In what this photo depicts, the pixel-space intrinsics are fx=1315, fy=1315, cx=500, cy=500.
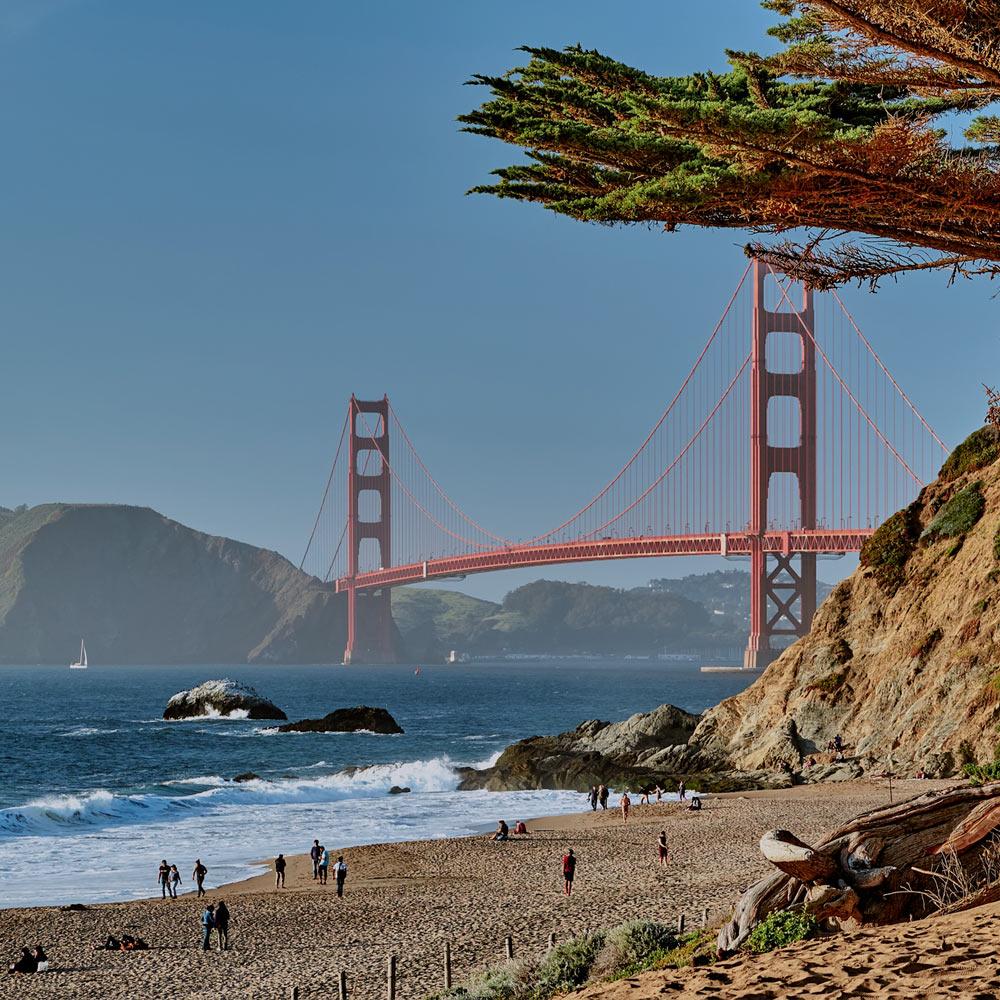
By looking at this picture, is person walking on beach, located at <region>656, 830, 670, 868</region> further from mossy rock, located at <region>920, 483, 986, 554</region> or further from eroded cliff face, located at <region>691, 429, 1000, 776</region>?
mossy rock, located at <region>920, 483, 986, 554</region>

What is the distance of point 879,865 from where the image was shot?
945 cm

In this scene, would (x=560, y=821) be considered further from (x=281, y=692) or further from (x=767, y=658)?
(x=281, y=692)

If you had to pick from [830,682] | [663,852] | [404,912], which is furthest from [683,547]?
[404,912]

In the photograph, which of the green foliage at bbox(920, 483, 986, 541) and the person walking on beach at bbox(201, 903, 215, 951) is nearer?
the person walking on beach at bbox(201, 903, 215, 951)

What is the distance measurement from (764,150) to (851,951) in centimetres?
490

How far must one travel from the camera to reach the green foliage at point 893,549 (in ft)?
128

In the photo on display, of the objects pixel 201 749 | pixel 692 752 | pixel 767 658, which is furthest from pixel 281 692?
pixel 692 752

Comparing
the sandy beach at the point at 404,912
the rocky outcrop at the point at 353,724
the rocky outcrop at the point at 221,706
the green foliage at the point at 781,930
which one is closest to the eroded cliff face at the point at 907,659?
the sandy beach at the point at 404,912

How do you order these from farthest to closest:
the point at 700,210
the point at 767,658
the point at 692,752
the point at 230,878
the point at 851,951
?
1. the point at 767,658
2. the point at 692,752
3. the point at 230,878
4. the point at 700,210
5. the point at 851,951

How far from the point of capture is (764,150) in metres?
8.13

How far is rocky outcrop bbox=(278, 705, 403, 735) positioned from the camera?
65438mm

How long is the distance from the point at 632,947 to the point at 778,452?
76896mm

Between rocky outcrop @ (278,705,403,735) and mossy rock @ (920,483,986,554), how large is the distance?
33.6 metres

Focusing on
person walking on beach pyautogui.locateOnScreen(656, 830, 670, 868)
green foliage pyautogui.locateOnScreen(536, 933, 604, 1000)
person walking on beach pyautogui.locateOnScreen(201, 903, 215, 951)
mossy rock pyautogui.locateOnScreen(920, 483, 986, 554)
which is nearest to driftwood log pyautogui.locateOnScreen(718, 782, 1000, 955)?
green foliage pyautogui.locateOnScreen(536, 933, 604, 1000)
